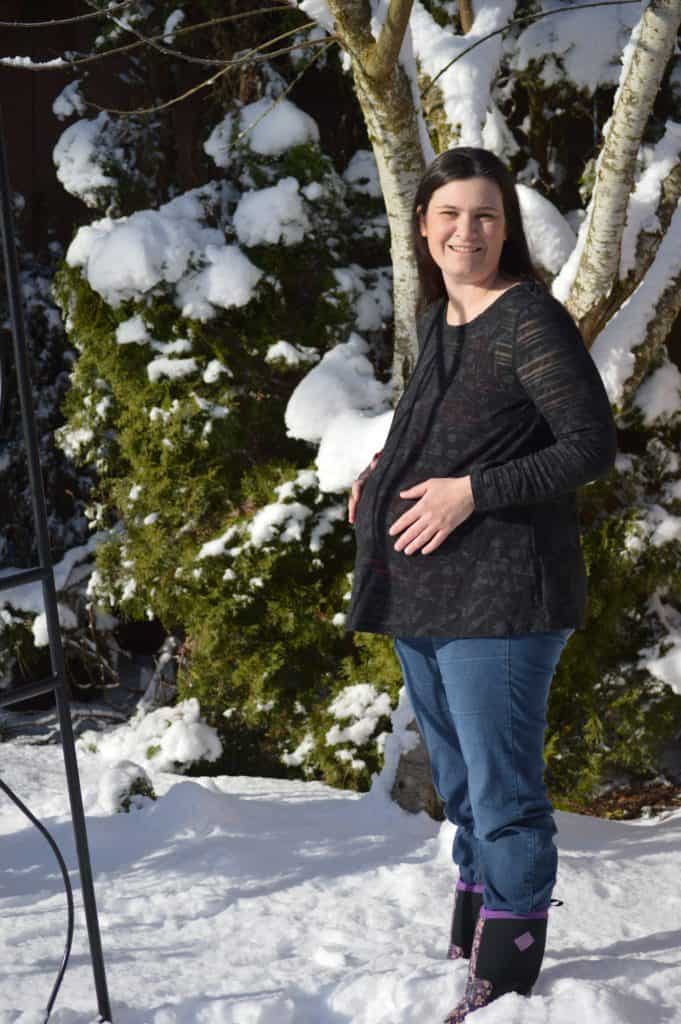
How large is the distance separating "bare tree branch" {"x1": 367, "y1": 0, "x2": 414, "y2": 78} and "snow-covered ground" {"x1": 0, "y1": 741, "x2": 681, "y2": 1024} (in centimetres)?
211

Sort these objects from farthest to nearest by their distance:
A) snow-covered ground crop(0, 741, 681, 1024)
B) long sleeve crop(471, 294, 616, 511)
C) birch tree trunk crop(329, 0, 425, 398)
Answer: birch tree trunk crop(329, 0, 425, 398) < snow-covered ground crop(0, 741, 681, 1024) < long sleeve crop(471, 294, 616, 511)

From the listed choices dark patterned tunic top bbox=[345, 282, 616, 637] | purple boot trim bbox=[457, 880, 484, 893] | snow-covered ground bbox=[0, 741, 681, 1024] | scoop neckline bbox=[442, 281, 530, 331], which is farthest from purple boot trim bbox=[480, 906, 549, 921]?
scoop neckline bbox=[442, 281, 530, 331]

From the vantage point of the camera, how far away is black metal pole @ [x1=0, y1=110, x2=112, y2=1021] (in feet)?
6.36

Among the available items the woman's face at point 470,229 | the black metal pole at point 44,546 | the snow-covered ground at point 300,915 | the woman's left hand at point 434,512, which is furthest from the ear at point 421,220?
the snow-covered ground at point 300,915

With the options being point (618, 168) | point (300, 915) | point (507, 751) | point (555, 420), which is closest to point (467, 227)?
point (555, 420)

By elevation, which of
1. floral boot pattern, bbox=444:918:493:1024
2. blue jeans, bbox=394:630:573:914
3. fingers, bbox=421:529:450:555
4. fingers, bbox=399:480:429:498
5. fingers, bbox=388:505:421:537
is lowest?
floral boot pattern, bbox=444:918:493:1024

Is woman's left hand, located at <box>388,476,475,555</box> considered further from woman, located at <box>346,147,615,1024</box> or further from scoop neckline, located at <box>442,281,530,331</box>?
scoop neckline, located at <box>442,281,530,331</box>

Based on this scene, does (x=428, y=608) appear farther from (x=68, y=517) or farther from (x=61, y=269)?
(x=68, y=517)

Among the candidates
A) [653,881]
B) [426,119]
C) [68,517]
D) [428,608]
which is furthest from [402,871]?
[68,517]

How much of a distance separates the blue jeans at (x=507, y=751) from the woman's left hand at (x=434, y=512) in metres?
0.19

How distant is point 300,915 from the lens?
276cm

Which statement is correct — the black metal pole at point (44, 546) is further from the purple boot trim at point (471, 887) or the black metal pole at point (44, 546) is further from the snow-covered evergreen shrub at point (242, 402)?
the snow-covered evergreen shrub at point (242, 402)

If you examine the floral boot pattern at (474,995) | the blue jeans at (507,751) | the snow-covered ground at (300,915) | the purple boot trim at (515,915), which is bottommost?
the snow-covered ground at (300,915)

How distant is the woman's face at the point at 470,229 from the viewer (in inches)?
78.9
